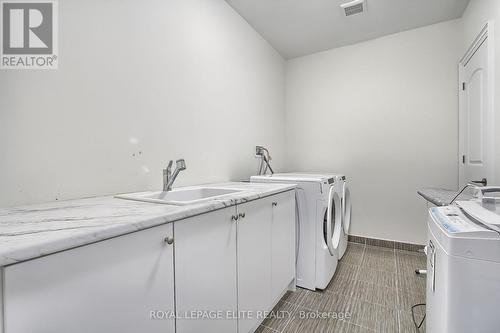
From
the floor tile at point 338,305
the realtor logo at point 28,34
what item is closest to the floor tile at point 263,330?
the floor tile at point 338,305

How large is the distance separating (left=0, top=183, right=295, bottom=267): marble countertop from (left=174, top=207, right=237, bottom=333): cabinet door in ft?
0.26

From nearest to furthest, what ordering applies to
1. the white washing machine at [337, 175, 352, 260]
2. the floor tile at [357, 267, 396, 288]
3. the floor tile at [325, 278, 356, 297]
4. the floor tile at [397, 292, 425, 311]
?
the floor tile at [397, 292, 425, 311] < the floor tile at [325, 278, 356, 297] < the floor tile at [357, 267, 396, 288] < the white washing machine at [337, 175, 352, 260]

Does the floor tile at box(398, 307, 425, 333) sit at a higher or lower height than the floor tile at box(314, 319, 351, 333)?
higher

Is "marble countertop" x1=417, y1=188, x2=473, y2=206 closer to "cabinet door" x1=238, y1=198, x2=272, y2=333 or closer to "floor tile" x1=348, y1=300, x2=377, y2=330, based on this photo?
"floor tile" x1=348, y1=300, x2=377, y2=330

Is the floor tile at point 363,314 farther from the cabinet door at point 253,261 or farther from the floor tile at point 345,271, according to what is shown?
the cabinet door at point 253,261

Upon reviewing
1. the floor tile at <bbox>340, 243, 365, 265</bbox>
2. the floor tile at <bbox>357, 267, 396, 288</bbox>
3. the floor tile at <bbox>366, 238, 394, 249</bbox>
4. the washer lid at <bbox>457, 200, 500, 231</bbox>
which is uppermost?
the washer lid at <bbox>457, 200, 500, 231</bbox>

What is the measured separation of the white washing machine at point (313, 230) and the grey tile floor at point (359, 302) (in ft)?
0.46

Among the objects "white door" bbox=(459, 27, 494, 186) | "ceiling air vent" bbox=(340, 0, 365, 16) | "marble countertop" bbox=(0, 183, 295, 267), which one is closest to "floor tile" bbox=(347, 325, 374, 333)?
"marble countertop" bbox=(0, 183, 295, 267)

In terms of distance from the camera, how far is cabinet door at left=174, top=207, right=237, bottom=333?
92cm

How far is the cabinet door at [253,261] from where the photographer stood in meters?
1.28

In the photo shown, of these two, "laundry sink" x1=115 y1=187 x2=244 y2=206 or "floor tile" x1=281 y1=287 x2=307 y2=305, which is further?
"floor tile" x1=281 y1=287 x2=307 y2=305

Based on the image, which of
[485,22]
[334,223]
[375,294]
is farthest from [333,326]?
[485,22]

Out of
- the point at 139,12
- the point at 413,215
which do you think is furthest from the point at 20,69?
the point at 413,215

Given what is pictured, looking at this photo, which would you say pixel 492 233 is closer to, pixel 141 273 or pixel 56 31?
pixel 141 273
